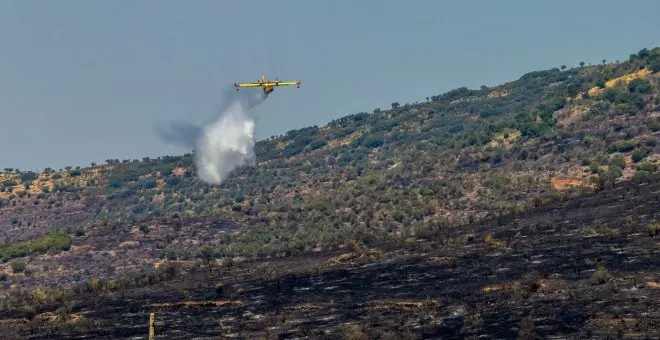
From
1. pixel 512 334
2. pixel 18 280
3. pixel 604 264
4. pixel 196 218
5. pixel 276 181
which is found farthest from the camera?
pixel 276 181

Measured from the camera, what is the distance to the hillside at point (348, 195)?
112 m

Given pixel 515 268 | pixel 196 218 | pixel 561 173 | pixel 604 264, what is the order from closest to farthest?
pixel 604 264, pixel 515 268, pixel 561 173, pixel 196 218

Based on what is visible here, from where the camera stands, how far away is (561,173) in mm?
127375

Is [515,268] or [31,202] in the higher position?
[31,202]

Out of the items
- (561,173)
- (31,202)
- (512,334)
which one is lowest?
(512,334)

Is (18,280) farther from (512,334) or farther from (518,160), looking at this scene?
(512,334)

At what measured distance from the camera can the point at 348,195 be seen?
14075 cm

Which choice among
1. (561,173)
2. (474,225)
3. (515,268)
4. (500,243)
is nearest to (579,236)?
(500,243)

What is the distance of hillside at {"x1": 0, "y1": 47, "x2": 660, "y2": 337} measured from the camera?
11231 centimetres

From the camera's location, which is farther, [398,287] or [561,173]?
[561,173]

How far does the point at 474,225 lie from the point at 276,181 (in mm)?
78241

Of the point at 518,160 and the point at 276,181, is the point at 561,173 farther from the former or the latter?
the point at 276,181

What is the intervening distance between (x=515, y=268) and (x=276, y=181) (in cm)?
10659

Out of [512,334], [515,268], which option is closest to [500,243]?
[515,268]
